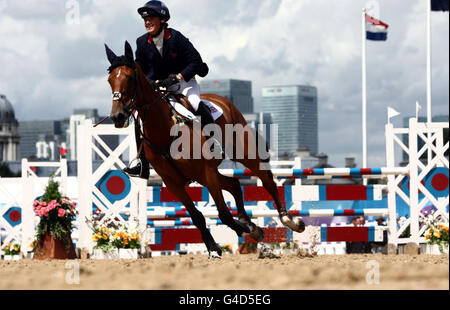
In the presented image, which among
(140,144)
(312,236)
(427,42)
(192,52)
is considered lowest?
(312,236)

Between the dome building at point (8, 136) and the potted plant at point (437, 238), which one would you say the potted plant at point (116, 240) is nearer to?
the potted plant at point (437, 238)

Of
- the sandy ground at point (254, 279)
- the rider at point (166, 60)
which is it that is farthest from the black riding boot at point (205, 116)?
the sandy ground at point (254, 279)

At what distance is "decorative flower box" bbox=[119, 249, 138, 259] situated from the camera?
1102cm

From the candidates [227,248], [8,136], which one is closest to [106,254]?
[227,248]

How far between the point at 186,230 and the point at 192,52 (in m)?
3.93

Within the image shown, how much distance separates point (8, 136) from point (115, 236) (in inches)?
5247

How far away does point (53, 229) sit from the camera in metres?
11.5

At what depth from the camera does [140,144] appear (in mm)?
7984

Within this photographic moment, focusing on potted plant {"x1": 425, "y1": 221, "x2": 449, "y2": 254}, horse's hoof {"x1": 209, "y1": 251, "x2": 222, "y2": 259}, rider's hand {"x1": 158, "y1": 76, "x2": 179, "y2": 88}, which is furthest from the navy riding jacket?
potted plant {"x1": 425, "y1": 221, "x2": 449, "y2": 254}

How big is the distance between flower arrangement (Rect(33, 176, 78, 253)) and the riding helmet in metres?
4.52

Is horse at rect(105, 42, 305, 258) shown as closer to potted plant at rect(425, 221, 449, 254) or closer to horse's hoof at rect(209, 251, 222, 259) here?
horse's hoof at rect(209, 251, 222, 259)

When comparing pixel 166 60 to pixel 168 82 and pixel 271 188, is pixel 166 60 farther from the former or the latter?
pixel 271 188
